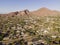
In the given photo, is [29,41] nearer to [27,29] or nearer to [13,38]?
[13,38]

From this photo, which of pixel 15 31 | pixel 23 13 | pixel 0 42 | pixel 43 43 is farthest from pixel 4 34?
pixel 23 13

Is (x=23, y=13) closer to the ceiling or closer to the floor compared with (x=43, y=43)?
closer to the ceiling

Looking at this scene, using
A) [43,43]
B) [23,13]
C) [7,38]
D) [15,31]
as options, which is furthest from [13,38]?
[23,13]

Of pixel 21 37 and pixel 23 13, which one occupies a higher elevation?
pixel 23 13

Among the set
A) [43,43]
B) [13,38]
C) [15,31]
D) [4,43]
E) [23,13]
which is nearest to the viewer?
[43,43]

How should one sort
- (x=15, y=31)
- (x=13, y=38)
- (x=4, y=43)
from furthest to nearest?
1. (x=15, y=31)
2. (x=13, y=38)
3. (x=4, y=43)

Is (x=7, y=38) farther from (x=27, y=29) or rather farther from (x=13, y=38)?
(x=27, y=29)

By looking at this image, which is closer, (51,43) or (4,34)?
(51,43)

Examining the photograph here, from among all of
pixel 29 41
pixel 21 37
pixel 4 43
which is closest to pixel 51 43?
pixel 29 41

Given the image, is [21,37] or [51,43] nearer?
[51,43]
